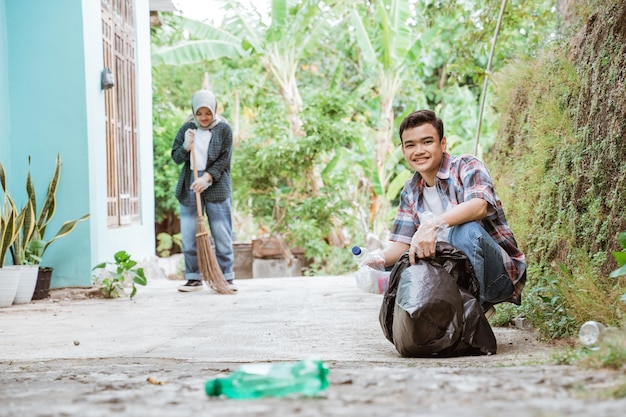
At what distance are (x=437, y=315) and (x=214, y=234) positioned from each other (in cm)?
375

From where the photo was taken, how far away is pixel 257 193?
11.5 metres

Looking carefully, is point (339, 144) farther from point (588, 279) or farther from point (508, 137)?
point (588, 279)

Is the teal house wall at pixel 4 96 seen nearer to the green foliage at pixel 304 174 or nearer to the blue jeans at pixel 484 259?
the blue jeans at pixel 484 259

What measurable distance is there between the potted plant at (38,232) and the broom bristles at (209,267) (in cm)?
92

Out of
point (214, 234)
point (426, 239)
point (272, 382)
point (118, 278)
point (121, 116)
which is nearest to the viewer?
point (272, 382)

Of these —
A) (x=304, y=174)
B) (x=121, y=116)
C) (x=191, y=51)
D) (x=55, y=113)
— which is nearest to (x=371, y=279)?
(x=55, y=113)

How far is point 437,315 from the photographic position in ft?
10.1

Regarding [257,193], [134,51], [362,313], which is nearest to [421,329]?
[362,313]

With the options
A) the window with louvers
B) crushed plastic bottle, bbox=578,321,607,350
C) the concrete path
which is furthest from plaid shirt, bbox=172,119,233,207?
crushed plastic bottle, bbox=578,321,607,350

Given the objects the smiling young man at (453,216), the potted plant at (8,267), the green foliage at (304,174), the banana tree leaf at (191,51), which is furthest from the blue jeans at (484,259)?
the banana tree leaf at (191,51)

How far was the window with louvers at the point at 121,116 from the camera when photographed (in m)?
7.23

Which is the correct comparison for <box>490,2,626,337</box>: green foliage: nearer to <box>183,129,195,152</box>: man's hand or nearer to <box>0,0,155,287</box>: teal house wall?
<box>183,129,195,152</box>: man's hand

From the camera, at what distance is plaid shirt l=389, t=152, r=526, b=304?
11.2ft

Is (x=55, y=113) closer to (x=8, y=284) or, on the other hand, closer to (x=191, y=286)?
(x=8, y=284)
